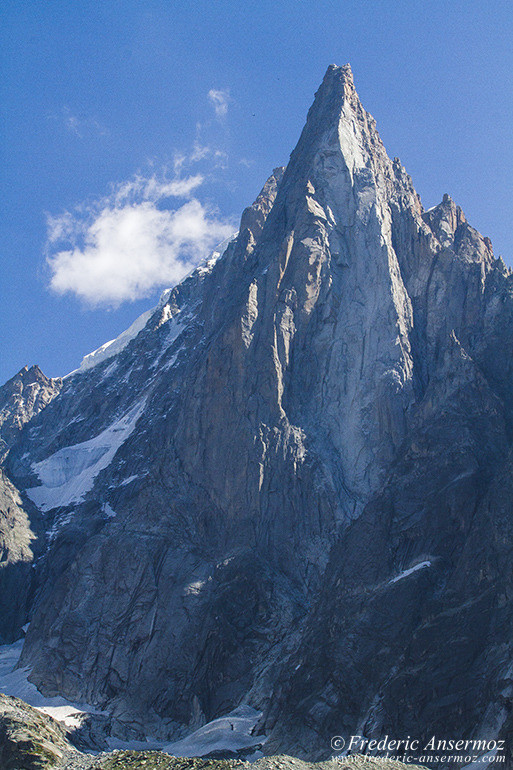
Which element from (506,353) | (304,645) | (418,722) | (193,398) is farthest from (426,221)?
(418,722)

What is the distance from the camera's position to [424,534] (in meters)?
67.6

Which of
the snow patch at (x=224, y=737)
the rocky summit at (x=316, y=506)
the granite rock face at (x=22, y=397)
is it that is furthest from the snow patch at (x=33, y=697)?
the granite rock face at (x=22, y=397)

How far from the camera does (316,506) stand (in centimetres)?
8381

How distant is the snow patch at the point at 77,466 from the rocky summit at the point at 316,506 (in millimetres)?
1381

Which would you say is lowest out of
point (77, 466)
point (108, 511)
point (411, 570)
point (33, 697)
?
point (33, 697)

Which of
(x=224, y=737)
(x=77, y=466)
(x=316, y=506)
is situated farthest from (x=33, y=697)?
(x=77, y=466)

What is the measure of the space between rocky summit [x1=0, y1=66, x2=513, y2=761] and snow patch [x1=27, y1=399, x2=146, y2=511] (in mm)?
1381

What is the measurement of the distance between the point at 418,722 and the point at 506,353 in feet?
130

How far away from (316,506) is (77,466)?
5689 cm

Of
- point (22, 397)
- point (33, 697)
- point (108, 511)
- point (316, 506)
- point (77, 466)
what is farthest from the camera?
point (22, 397)

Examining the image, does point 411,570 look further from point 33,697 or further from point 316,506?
point 33,697

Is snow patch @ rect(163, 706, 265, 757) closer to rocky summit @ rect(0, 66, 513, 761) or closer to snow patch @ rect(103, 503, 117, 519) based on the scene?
rocky summit @ rect(0, 66, 513, 761)

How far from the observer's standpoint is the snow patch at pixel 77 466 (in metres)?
122

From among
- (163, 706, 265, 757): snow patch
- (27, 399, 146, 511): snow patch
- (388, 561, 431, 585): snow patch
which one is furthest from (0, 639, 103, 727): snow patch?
(388, 561, 431, 585): snow patch
